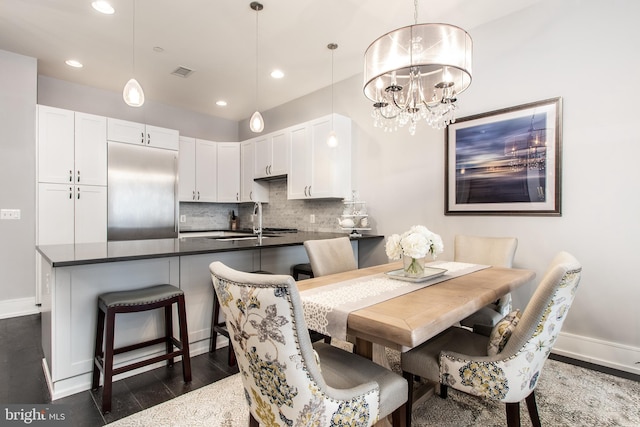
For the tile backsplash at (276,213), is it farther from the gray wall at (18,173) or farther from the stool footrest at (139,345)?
the stool footrest at (139,345)


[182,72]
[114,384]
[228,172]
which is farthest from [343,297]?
[228,172]

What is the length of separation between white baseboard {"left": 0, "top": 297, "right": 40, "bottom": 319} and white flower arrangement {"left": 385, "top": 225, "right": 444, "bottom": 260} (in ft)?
13.9

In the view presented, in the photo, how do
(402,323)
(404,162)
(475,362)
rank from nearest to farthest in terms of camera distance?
(402,323) < (475,362) < (404,162)

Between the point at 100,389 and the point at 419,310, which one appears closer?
the point at 419,310

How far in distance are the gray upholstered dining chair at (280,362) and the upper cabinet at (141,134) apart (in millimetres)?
4019

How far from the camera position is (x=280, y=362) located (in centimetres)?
94

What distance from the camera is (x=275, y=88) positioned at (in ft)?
14.6

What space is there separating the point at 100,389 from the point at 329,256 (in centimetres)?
173

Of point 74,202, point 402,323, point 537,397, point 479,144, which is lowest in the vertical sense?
point 537,397

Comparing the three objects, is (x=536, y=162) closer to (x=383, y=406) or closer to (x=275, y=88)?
(x=383, y=406)

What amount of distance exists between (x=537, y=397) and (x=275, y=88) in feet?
14.2

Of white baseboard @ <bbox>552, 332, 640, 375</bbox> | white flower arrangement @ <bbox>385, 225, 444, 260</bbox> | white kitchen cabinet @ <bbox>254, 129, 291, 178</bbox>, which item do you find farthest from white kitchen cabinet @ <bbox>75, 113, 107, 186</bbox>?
white baseboard @ <bbox>552, 332, 640, 375</bbox>

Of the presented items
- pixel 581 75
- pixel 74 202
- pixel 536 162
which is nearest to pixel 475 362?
pixel 536 162

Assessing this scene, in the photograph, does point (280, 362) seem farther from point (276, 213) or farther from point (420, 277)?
point (276, 213)
